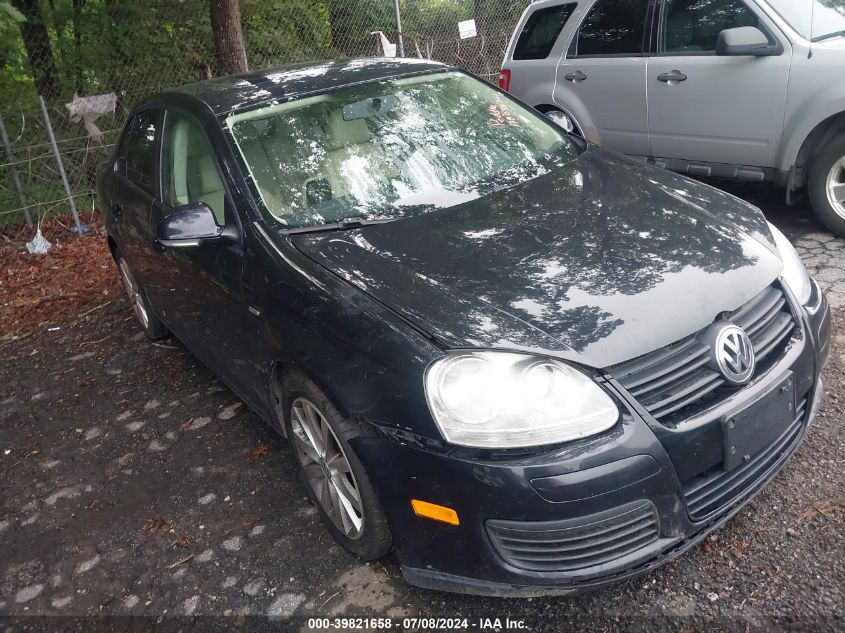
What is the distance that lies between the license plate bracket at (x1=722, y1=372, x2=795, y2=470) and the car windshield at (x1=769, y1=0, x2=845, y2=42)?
11.1ft

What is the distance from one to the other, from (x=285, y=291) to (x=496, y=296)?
82cm

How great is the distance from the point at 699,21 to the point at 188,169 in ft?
12.9

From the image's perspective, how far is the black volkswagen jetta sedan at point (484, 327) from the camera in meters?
2.15

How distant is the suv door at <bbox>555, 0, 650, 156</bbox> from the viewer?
579 cm

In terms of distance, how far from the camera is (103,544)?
10.3 feet

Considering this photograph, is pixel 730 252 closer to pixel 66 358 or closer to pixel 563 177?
pixel 563 177

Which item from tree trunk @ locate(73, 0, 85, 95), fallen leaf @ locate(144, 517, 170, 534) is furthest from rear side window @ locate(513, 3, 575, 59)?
tree trunk @ locate(73, 0, 85, 95)

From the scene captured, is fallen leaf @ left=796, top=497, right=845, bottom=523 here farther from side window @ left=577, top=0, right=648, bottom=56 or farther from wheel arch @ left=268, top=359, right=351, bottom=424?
side window @ left=577, top=0, right=648, bottom=56

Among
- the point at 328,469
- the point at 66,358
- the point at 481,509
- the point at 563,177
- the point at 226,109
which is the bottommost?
Result: the point at 66,358

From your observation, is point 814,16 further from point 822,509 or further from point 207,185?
point 207,185

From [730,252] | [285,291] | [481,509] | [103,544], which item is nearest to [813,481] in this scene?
[730,252]

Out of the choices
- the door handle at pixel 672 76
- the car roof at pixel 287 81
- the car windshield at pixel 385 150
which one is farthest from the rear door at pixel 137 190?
the door handle at pixel 672 76

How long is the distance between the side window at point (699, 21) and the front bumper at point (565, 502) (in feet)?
12.2

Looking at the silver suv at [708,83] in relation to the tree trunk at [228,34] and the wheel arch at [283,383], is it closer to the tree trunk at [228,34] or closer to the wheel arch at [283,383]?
the wheel arch at [283,383]
